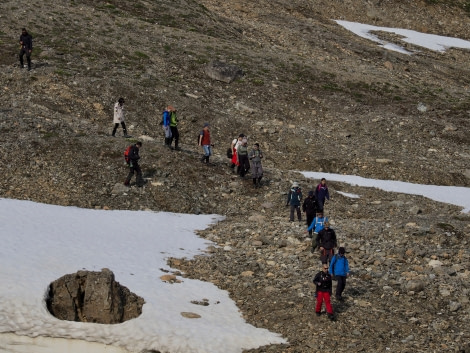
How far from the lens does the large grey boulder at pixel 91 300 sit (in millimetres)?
18891

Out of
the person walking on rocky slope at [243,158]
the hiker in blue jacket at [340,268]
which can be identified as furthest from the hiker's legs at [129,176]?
the hiker in blue jacket at [340,268]

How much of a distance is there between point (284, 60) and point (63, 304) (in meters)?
41.8

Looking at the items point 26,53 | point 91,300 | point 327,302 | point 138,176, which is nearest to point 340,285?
point 327,302

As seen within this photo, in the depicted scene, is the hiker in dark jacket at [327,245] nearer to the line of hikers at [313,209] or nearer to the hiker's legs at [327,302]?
the line of hikers at [313,209]

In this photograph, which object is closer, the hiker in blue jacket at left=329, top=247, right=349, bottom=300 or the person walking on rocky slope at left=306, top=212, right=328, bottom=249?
the hiker in blue jacket at left=329, top=247, right=349, bottom=300

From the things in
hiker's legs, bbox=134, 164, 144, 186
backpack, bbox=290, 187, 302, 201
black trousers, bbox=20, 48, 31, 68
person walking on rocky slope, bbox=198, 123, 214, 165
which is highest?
black trousers, bbox=20, 48, 31, 68

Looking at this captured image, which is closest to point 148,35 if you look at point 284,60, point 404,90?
point 284,60

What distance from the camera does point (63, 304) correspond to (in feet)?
62.6

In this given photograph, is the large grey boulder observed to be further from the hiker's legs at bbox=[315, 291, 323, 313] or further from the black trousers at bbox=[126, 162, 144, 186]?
the black trousers at bbox=[126, 162, 144, 186]

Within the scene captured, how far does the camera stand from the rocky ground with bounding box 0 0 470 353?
70.4 feet

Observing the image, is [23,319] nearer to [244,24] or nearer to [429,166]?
A: [429,166]

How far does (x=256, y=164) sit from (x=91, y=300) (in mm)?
15542

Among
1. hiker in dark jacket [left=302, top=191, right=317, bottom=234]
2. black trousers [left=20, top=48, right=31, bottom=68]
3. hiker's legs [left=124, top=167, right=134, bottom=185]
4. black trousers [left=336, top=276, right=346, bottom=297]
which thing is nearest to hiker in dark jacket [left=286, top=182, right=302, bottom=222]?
hiker in dark jacket [left=302, top=191, right=317, bottom=234]

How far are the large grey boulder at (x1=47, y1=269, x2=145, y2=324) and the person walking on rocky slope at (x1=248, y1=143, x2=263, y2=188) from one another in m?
14.2
